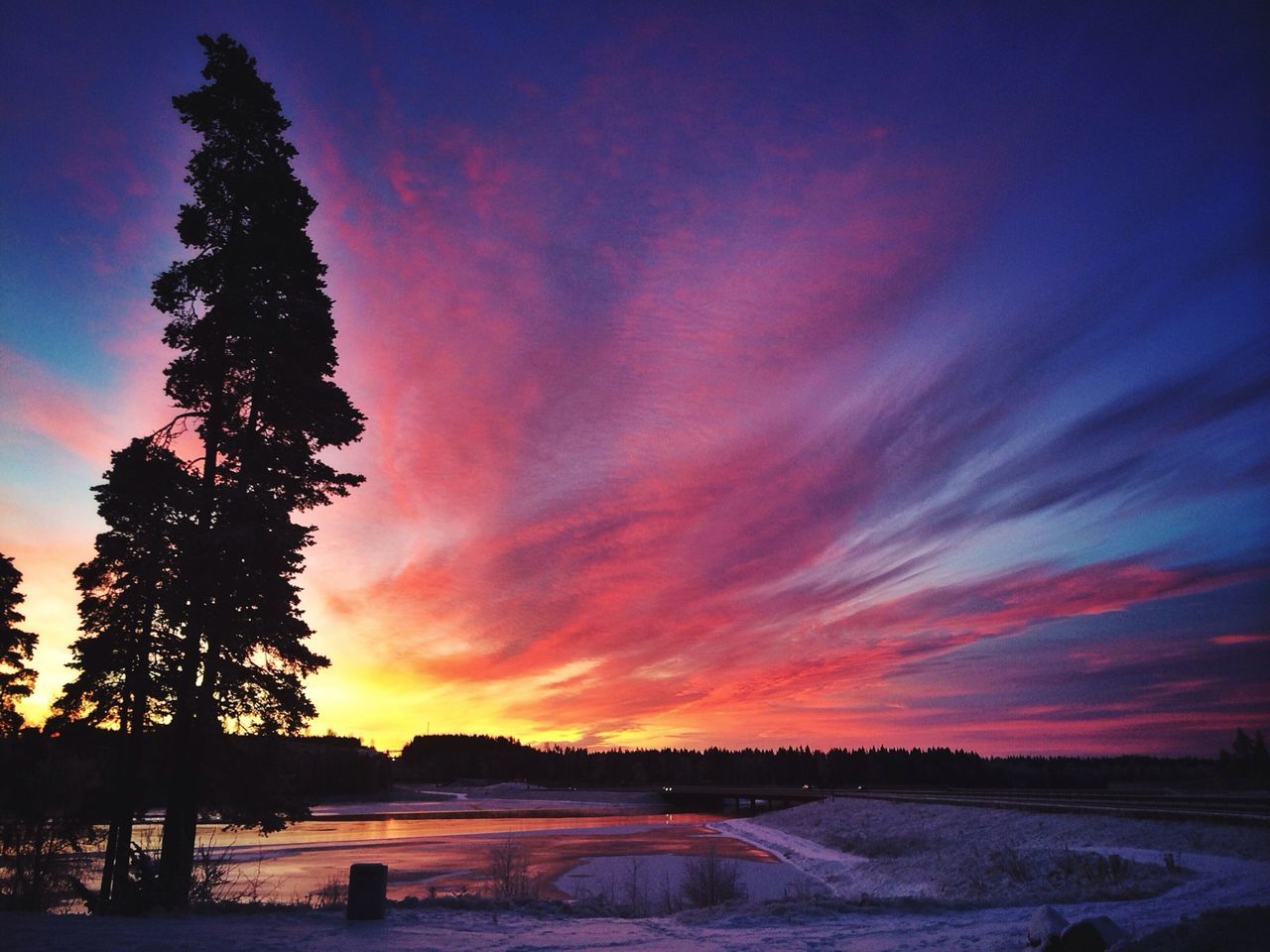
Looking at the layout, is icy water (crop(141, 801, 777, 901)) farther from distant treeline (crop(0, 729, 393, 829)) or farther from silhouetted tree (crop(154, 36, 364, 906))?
silhouetted tree (crop(154, 36, 364, 906))

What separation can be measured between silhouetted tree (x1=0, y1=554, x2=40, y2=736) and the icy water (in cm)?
887

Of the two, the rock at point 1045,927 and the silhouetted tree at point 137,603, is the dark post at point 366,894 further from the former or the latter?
the rock at point 1045,927

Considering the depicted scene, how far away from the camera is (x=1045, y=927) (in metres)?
10.1

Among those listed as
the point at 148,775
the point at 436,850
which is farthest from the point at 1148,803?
the point at 436,850

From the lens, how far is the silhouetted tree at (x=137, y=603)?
15940mm

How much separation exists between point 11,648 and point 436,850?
117 ft

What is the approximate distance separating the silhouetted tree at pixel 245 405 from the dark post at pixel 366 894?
4.56 m

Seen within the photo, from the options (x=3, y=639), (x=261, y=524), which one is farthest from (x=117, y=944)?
(x=3, y=639)

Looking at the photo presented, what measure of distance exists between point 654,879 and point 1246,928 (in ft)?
107

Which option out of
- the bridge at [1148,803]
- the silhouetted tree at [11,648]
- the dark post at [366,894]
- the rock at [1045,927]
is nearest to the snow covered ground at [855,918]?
the dark post at [366,894]

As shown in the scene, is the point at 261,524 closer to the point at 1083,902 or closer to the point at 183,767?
the point at 183,767

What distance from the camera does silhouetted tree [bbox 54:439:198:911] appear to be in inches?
628

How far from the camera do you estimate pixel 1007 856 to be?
84.1 ft

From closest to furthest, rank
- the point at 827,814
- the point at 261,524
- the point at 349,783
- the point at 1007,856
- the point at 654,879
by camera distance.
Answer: the point at 261,524 → the point at 1007,856 → the point at 654,879 → the point at 827,814 → the point at 349,783
